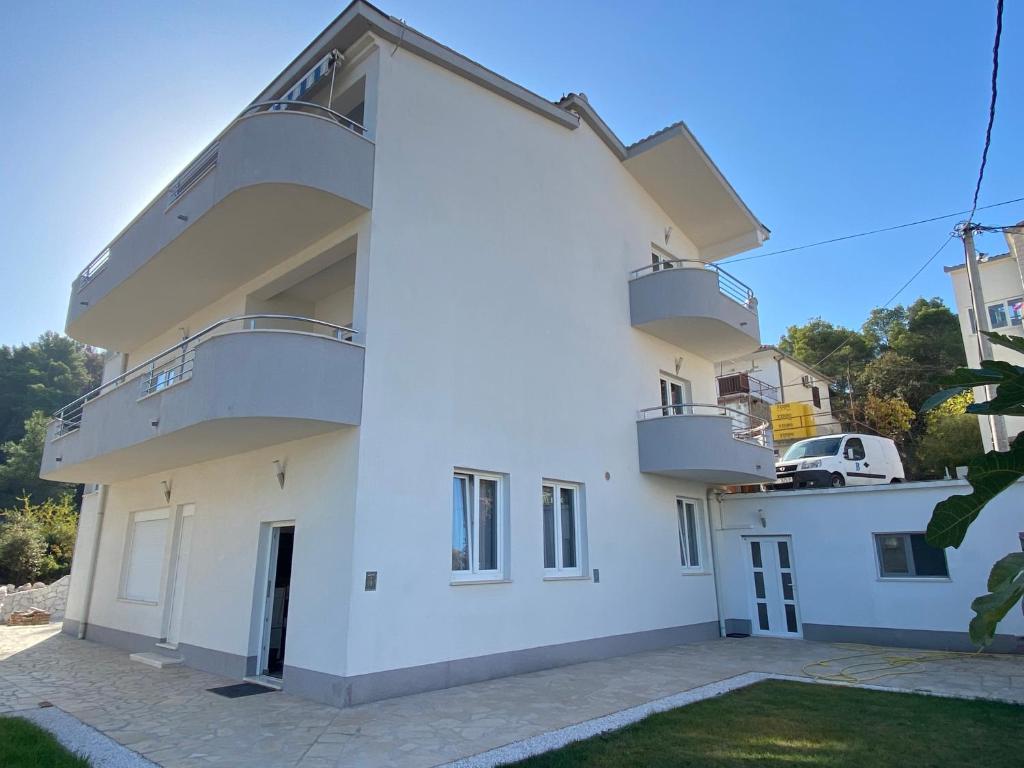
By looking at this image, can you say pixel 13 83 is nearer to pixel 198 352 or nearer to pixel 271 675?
pixel 198 352

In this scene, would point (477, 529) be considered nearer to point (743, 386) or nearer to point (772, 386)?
point (743, 386)

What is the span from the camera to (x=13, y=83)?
33.0 feet

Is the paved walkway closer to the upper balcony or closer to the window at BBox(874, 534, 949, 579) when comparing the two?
the window at BBox(874, 534, 949, 579)

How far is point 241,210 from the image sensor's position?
954 cm

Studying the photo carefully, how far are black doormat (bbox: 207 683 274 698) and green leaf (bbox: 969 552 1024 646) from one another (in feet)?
29.7

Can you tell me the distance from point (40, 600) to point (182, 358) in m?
16.3

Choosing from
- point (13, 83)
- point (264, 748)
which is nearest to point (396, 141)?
point (13, 83)

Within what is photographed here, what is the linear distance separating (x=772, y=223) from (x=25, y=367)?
176 ft

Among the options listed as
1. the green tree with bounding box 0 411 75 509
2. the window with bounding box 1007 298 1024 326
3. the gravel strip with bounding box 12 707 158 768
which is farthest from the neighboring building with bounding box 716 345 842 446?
the green tree with bounding box 0 411 75 509

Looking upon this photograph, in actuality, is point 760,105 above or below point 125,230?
above

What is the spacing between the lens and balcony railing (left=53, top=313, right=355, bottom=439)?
9.18 m

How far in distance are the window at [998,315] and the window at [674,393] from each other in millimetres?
19774

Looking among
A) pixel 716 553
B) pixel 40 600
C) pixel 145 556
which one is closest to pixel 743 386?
pixel 716 553

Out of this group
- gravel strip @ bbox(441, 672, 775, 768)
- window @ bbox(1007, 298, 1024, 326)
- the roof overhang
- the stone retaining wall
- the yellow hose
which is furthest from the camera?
window @ bbox(1007, 298, 1024, 326)
